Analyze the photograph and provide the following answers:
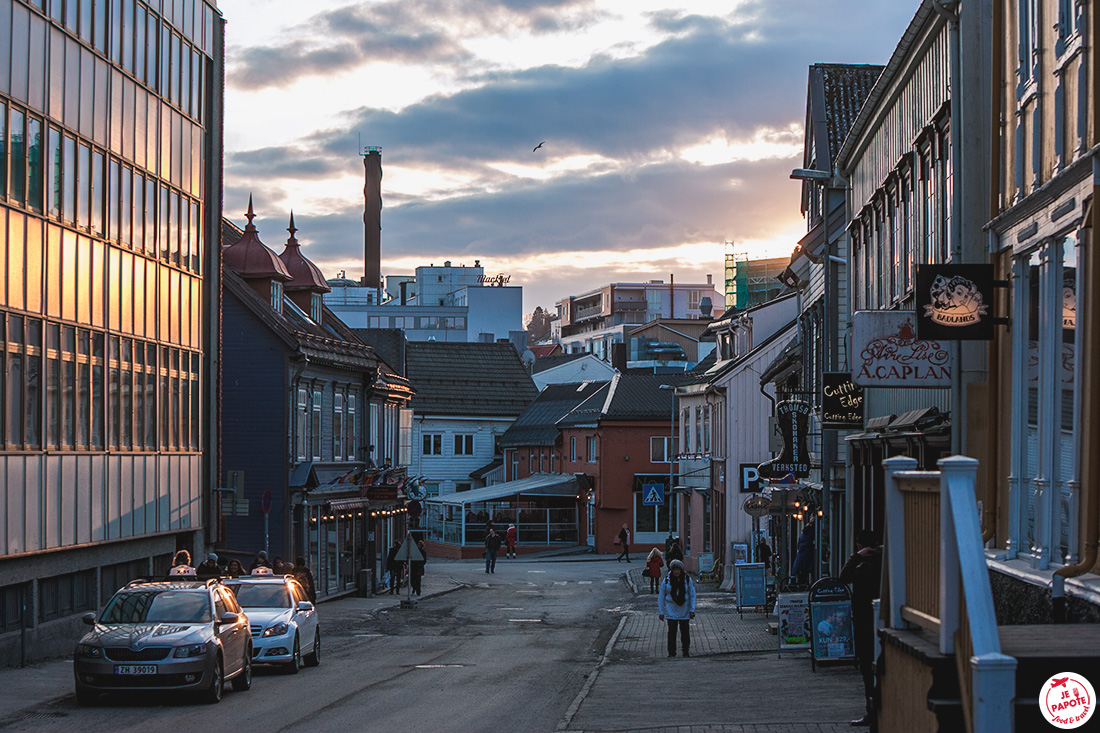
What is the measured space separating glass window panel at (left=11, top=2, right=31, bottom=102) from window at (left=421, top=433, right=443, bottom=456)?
182 feet

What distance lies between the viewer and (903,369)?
1645 centimetres

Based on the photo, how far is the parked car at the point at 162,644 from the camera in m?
16.8

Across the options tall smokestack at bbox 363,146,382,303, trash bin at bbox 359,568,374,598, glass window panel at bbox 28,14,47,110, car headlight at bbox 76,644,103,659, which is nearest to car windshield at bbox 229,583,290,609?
car headlight at bbox 76,644,103,659

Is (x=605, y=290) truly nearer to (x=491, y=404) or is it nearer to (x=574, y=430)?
(x=491, y=404)

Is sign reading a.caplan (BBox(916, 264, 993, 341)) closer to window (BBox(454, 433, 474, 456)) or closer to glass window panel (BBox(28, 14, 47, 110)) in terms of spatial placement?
glass window panel (BBox(28, 14, 47, 110))

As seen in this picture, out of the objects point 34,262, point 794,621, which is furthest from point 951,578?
point 34,262

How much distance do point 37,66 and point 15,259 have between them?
3322 millimetres

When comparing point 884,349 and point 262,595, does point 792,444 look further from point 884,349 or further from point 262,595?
point 884,349

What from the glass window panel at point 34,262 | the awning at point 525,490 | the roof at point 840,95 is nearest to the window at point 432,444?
the awning at point 525,490

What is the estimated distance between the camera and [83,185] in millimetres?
24797

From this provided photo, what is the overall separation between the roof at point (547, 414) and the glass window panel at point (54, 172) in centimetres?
4729

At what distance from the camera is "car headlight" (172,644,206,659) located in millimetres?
16938

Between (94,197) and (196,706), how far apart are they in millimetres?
11787

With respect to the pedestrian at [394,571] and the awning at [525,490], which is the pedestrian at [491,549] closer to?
the pedestrian at [394,571]
